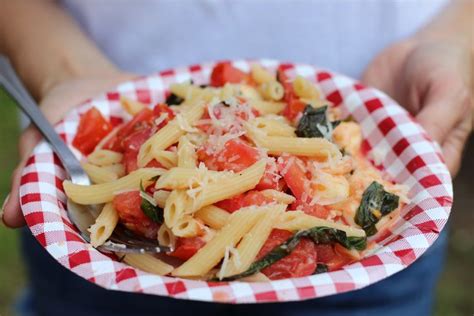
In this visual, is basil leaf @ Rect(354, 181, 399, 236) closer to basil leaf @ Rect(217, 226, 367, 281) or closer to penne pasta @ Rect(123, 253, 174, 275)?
basil leaf @ Rect(217, 226, 367, 281)

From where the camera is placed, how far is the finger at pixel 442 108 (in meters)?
2.29

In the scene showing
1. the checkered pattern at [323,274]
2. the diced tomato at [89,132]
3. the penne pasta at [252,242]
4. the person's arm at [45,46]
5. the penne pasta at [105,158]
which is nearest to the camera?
the checkered pattern at [323,274]

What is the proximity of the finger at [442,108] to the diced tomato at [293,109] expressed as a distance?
1.32ft

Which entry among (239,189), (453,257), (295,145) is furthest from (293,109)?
(453,257)

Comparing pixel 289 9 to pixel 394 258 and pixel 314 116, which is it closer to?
pixel 314 116

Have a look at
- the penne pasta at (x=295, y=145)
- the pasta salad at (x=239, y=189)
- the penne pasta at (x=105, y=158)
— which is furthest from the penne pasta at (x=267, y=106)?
the penne pasta at (x=105, y=158)

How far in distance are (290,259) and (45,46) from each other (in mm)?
1695

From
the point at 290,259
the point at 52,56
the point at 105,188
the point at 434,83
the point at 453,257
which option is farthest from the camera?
the point at 453,257

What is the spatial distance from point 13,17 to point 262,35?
1116 mm

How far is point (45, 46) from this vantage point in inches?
116

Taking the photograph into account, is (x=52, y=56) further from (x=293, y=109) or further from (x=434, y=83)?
(x=434, y=83)

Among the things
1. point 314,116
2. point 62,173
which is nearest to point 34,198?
point 62,173

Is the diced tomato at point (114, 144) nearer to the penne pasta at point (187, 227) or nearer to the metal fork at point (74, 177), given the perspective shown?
the metal fork at point (74, 177)

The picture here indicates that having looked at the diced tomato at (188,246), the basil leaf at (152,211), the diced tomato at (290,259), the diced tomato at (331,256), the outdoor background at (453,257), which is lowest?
the outdoor background at (453,257)
